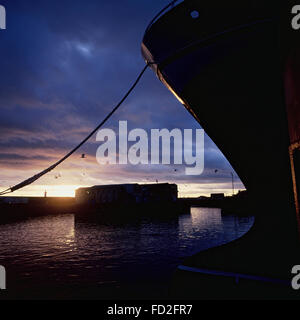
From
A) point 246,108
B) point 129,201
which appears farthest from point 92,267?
point 129,201

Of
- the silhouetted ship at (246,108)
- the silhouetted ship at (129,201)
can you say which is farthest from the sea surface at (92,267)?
the silhouetted ship at (129,201)

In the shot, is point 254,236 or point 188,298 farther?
point 188,298

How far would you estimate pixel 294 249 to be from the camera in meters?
5.57

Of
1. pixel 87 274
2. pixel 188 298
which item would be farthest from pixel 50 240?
pixel 188 298

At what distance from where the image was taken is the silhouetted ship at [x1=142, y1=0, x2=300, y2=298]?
5371 mm

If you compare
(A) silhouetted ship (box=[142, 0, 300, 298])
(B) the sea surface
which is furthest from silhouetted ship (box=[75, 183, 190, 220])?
(A) silhouetted ship (box=[142, 0, 300, 298])

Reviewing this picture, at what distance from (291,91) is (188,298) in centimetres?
584

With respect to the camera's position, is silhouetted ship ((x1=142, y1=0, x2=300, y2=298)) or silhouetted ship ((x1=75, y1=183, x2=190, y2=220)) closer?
silhouetted ship ((x1=142, y1=0, x2=300, y2=298))

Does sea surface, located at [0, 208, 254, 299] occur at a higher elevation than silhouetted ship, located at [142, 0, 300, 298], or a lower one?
lower

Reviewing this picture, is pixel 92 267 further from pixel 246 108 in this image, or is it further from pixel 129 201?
pixel 129 201

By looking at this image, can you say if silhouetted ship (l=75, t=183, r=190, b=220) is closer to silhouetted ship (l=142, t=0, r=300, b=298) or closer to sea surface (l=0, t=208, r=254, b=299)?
sea surface (l=0, t=208, r=254, b=299)

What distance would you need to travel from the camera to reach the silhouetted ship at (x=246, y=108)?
5371 millimetres

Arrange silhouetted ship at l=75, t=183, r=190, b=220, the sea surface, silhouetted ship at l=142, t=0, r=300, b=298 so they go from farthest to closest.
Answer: silhouetted ship at l=75, t=183, r=190, b=220 < the sea surface < silhouetted ship at l=142, t=0, r=300, b=298
